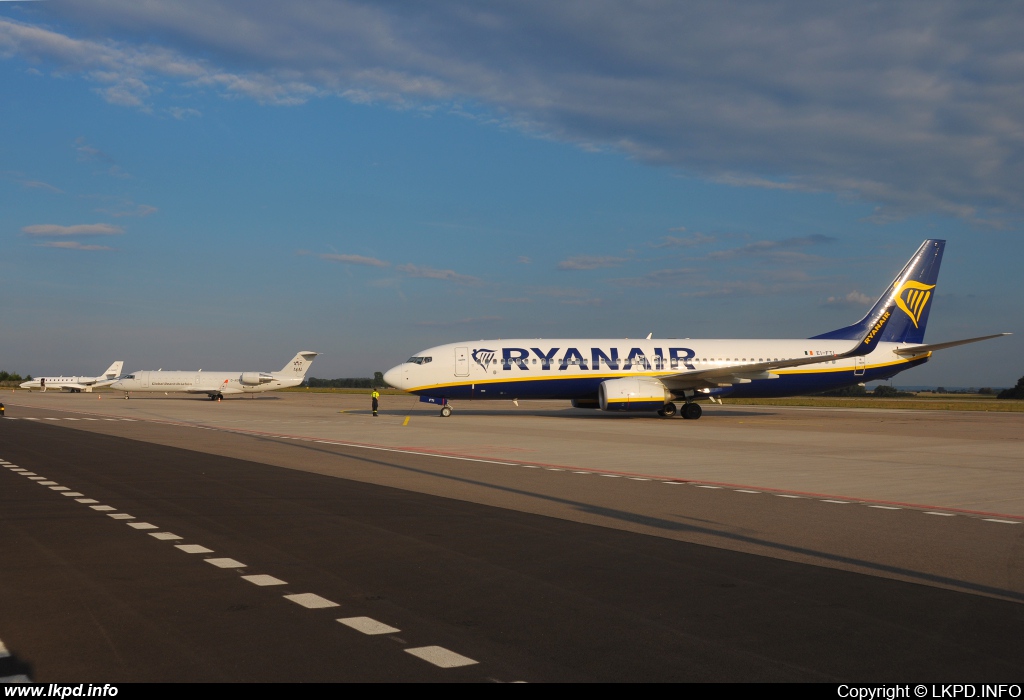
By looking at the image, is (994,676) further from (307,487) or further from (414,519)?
Answer: (307,487)

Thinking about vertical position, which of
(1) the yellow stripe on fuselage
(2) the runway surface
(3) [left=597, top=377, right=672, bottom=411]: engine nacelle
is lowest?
(2) the runway surface

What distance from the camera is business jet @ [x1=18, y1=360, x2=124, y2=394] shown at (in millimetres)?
124938

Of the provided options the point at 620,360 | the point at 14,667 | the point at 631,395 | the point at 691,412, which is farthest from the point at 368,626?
the point at 691,412

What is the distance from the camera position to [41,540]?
9320 mm

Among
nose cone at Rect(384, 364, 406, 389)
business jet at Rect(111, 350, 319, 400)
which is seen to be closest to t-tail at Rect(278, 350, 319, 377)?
business jet at Rect(111, 350, 319, 400)

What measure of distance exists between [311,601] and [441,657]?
6.02 feet

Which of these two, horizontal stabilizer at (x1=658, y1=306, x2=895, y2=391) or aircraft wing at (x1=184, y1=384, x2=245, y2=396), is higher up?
horizontal stabilizer at (x1=658, y1=306, x2=895, y2=391)

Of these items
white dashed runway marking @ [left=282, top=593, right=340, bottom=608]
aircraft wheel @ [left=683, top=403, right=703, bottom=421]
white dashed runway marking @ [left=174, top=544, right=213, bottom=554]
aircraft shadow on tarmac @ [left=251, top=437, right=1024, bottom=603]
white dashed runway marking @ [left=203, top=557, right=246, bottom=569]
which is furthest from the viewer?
aircraft wheel @ [left=683, top=403, right=703, bottom=421]

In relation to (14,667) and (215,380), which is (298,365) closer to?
(215,380)

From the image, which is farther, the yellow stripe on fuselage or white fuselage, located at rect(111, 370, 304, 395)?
white fuselage, located at rect(111, 370, 304, 395)

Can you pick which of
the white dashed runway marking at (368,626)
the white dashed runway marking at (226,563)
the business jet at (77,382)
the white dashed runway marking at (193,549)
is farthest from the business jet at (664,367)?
the business jet at (77,382)

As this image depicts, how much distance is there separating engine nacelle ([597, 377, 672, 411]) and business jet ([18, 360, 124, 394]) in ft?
334

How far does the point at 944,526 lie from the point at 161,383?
268 feet

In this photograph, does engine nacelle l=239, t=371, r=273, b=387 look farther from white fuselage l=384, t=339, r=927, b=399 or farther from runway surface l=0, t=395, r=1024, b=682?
runway surface l=0, t=395, r=1024, b=682
